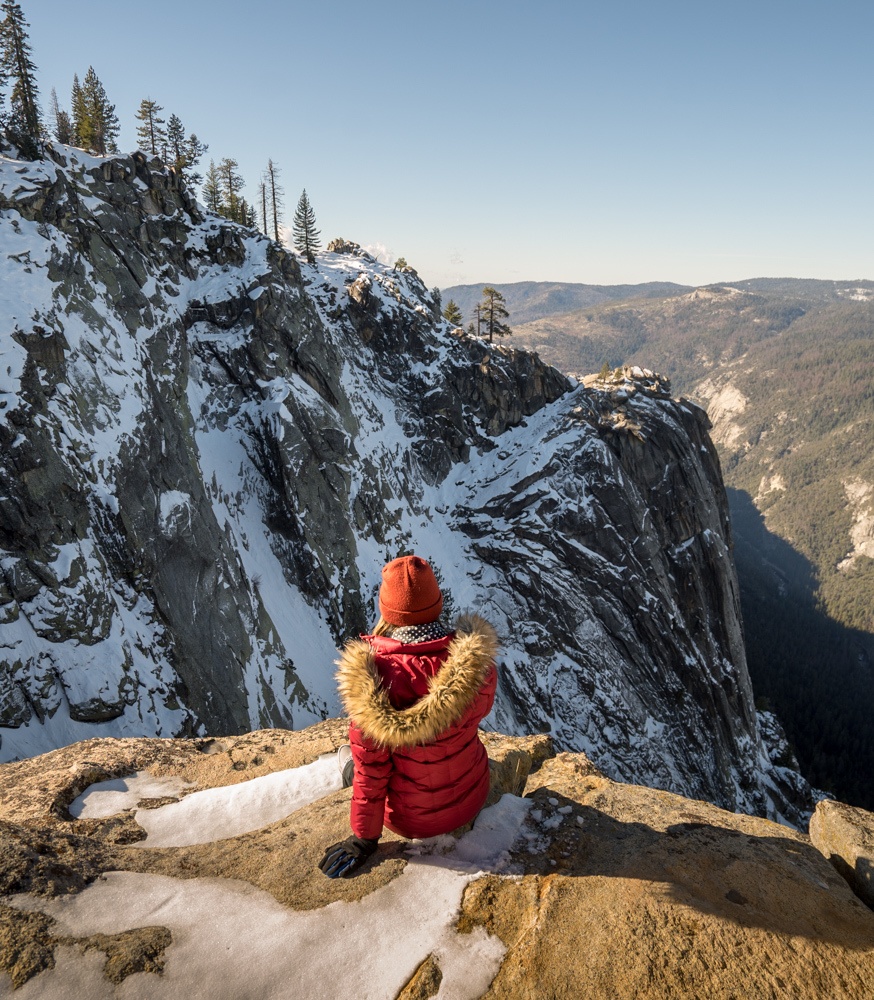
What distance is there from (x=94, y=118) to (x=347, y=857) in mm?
58804

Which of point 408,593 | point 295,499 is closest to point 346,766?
point 408,593

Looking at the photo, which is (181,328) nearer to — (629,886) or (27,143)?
(27,143)

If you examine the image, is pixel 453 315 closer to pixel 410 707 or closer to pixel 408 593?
pixel 408 593

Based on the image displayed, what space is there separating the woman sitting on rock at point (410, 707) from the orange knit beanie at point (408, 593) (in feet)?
0.03

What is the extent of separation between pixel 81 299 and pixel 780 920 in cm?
3303

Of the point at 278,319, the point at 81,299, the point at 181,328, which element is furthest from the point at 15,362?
the point at 278,319

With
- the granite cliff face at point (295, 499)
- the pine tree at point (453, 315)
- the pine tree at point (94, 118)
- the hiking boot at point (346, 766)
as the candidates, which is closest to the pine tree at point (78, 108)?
the pine tree at point (94, 118)

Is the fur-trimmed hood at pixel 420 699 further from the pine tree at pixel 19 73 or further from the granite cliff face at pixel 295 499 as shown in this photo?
the pine tree at pixel 19 73

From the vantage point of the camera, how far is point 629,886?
499 cm

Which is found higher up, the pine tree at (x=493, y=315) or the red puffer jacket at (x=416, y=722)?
the pine tree at (x=493, y=315)

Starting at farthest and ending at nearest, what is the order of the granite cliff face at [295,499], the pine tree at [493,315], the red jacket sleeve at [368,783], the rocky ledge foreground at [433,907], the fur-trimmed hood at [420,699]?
the pine tree at [493,315] < the granite cliff face at [295,499] < the red jacket sleeve at [368,783] < the fur-trimmed hood at [420,699] < the rocky ledge foreground at [433,907]

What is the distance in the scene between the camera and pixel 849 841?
588cm

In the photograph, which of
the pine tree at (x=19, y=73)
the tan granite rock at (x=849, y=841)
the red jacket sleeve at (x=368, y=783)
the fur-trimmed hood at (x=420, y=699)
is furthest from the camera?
the pine tree at (x=19, y=73)

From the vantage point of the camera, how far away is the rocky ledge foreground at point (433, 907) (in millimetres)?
4047
